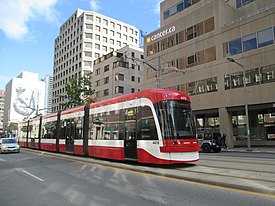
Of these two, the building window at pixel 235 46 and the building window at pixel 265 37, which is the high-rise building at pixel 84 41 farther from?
the building window at pixel 265 37

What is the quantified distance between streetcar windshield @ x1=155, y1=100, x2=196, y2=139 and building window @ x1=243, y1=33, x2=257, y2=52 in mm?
20820

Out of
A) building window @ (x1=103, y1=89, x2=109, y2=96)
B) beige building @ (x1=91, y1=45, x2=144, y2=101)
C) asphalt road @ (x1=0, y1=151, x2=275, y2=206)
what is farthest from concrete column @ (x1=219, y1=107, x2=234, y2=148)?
building window @ (x1=103, y1=89, x2=109, y2=96)

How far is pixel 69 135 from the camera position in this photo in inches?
737

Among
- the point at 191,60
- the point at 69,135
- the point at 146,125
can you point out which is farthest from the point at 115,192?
the point at 191,60

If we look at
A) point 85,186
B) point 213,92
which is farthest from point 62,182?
point 213,92

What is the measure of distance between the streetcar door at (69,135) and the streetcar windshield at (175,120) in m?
9.02

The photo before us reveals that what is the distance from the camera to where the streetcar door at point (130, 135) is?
1227 cm

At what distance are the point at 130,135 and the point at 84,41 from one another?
246 ft

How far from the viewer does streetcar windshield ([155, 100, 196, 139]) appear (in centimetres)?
1100

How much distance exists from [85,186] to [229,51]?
1078 inches

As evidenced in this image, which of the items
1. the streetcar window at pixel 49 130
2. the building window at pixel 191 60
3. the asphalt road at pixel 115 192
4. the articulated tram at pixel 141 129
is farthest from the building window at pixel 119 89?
the asphalt road at pixel 115 192

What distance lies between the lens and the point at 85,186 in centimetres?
815

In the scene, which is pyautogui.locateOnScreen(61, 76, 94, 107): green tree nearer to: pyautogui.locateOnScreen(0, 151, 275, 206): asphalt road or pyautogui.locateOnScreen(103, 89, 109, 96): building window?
pyautogui.locateOnScreen(103, 89, 109, 96): building window

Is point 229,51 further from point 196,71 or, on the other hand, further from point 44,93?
point 44,93
